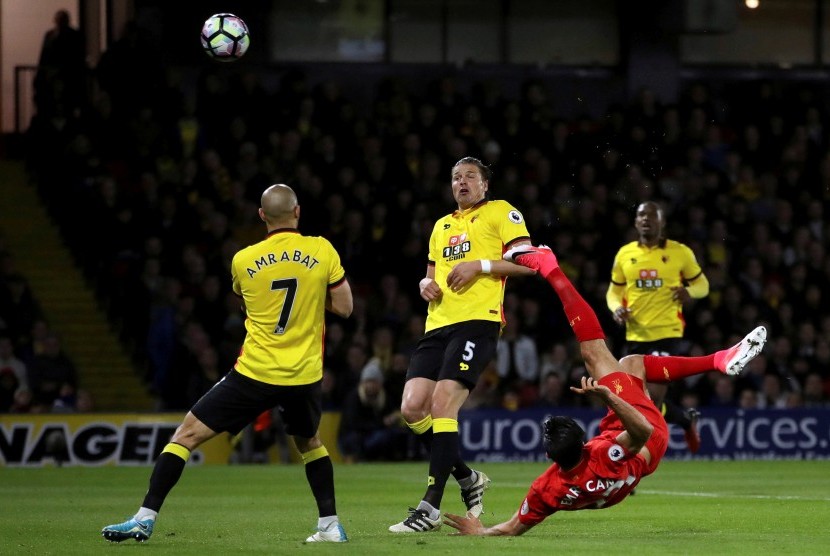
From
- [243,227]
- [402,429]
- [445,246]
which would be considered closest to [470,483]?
[445,246]

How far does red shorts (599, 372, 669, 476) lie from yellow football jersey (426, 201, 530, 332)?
1136 millimetres

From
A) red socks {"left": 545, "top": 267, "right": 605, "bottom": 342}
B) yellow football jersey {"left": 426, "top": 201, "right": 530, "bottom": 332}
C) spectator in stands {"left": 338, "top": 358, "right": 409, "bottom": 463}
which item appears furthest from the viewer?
spectator in stands {"left": 338, "top": 358, "right": 409, "bottom": 463}

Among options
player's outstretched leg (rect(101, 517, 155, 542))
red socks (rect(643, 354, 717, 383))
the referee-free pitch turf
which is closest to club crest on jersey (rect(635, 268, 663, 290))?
the referee-free pitch turf

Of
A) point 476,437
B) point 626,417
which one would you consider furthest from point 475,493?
point 476,437

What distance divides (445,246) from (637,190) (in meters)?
14.6

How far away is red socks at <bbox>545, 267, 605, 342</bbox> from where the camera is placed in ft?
32.2

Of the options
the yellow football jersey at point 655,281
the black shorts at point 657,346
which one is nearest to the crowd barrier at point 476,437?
the black shorts at point 657,346

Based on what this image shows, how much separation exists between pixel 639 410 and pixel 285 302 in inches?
84.2

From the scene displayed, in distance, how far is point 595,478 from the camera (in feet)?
29.8

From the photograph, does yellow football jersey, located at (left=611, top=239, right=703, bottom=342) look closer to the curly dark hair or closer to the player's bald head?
the curly dark hair

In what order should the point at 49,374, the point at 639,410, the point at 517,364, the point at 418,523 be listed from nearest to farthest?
the point at 639,410 < the point at 418,523 < the point at 49,374 < the point at 517,364

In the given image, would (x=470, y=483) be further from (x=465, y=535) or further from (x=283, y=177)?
(x=283, y=177)

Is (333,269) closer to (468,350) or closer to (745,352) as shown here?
(468,350)

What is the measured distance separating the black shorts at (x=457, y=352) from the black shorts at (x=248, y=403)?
1.24m
